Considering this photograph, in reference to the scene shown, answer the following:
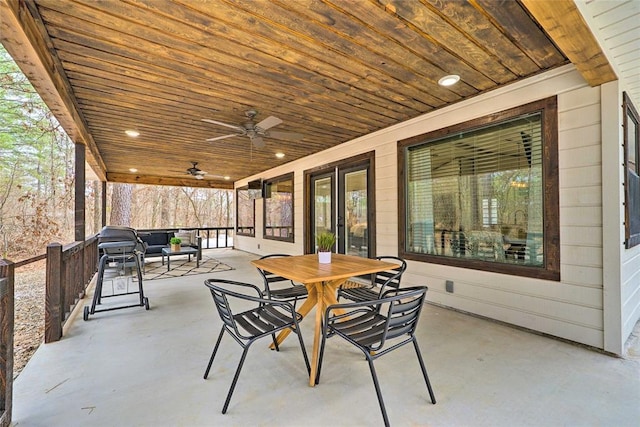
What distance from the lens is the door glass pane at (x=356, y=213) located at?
16.2 feet

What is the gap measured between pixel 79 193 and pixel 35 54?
2.29 metres

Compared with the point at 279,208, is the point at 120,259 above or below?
below

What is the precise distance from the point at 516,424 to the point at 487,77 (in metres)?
2.95

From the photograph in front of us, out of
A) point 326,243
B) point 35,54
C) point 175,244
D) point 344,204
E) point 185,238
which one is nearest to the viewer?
point 35,54

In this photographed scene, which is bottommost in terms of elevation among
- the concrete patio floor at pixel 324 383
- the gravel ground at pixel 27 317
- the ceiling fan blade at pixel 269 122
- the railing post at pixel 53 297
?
the gravel ground at pixel 27 317

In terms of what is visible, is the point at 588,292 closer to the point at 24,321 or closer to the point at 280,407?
the point at 280,407

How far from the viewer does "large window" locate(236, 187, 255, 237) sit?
9.20 metres

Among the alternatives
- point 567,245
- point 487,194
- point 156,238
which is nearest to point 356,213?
point 487,194

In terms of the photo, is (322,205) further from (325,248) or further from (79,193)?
(79,193)

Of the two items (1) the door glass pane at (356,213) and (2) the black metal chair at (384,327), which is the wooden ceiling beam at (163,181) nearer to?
(1) the door glass pane at (356,213)

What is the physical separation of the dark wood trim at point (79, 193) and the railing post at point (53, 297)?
1281mm

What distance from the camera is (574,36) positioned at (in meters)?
1.87

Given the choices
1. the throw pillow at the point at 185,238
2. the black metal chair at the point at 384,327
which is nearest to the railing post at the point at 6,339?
the black metal chair at the point at 384,327

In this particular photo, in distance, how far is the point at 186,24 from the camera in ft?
6.73
